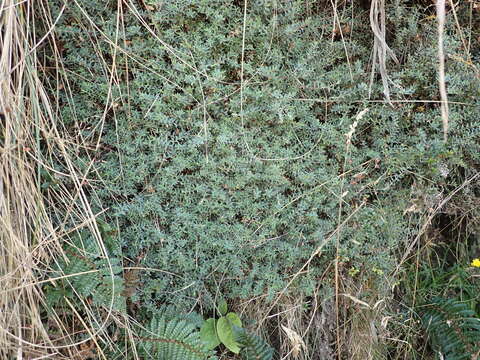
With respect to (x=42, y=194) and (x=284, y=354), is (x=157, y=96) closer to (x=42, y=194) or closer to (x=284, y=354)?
(x=42, y=194)

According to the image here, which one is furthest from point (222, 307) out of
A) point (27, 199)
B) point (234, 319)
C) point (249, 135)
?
point (27, 199)

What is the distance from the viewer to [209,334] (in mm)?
2055

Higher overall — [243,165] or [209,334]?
[243,165]

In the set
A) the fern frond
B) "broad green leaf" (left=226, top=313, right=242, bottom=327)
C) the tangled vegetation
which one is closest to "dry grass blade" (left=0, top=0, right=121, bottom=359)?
the tangled vegetation

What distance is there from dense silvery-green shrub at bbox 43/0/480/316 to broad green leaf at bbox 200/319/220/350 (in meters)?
0.13

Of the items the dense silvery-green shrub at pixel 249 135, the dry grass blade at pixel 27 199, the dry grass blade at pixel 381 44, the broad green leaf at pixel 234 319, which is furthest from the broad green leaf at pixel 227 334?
the dry grass blade at pixel 381 44

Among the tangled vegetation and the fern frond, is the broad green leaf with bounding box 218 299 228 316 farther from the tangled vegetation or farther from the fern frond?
the fern frond

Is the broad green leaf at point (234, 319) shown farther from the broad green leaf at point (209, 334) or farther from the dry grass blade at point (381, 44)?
the dry grass blade at point (381, 44)

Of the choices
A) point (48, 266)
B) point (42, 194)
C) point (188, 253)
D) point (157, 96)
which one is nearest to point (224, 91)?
point (157, 96)

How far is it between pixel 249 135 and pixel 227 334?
0.76 metres

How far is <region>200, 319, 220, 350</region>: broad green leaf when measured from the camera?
2037 mm

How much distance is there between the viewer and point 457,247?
2.39m

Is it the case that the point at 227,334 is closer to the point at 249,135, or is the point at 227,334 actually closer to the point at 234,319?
the point at 234,319

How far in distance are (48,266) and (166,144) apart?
600 millimetres
